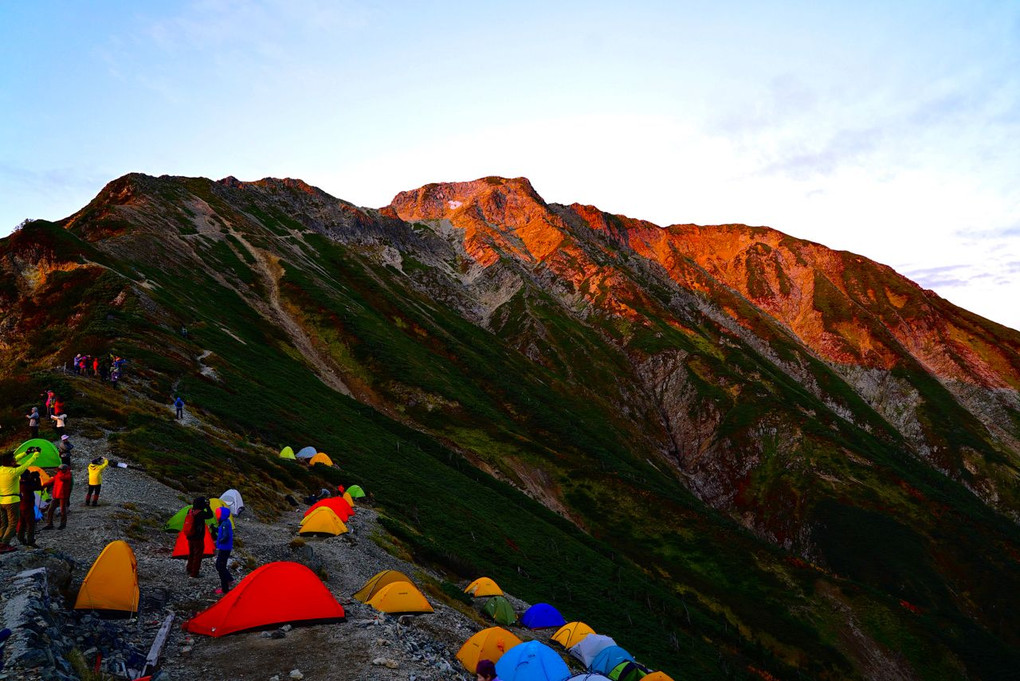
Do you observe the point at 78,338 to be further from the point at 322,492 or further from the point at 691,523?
the point at 691,523

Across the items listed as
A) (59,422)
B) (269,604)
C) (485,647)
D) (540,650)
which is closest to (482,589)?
(485,647)

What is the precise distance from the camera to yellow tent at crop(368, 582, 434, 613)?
20.7 meters

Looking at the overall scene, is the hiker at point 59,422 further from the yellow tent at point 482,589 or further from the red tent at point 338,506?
the yellow tent at point 482,589

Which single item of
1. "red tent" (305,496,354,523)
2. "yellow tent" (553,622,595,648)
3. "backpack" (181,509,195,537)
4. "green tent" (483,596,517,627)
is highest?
"backpack" (181,509,195,537)

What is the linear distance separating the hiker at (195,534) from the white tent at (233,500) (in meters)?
9.40

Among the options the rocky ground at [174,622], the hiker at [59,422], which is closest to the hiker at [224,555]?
the rocky ground at [174,622]

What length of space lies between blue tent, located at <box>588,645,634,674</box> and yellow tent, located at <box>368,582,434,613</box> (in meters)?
12.1

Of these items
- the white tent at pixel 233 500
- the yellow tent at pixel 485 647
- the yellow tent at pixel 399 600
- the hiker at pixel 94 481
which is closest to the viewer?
the yellow tent at pixel 485 647

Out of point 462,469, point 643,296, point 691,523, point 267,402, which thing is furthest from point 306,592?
point 643,296

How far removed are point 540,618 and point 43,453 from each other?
27015 mm

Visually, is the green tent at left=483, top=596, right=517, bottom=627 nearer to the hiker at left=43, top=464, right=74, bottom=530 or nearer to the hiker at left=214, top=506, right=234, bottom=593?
the hiker at left=214, top=506, right=234, bottom=593

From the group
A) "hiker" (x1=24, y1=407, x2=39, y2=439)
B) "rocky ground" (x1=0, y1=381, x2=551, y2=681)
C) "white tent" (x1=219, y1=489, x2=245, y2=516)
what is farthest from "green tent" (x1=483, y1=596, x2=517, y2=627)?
"hiker" (x1=24, y1=407, x2=39, y2=439)

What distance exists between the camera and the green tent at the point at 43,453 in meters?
23.8

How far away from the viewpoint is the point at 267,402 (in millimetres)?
54781
